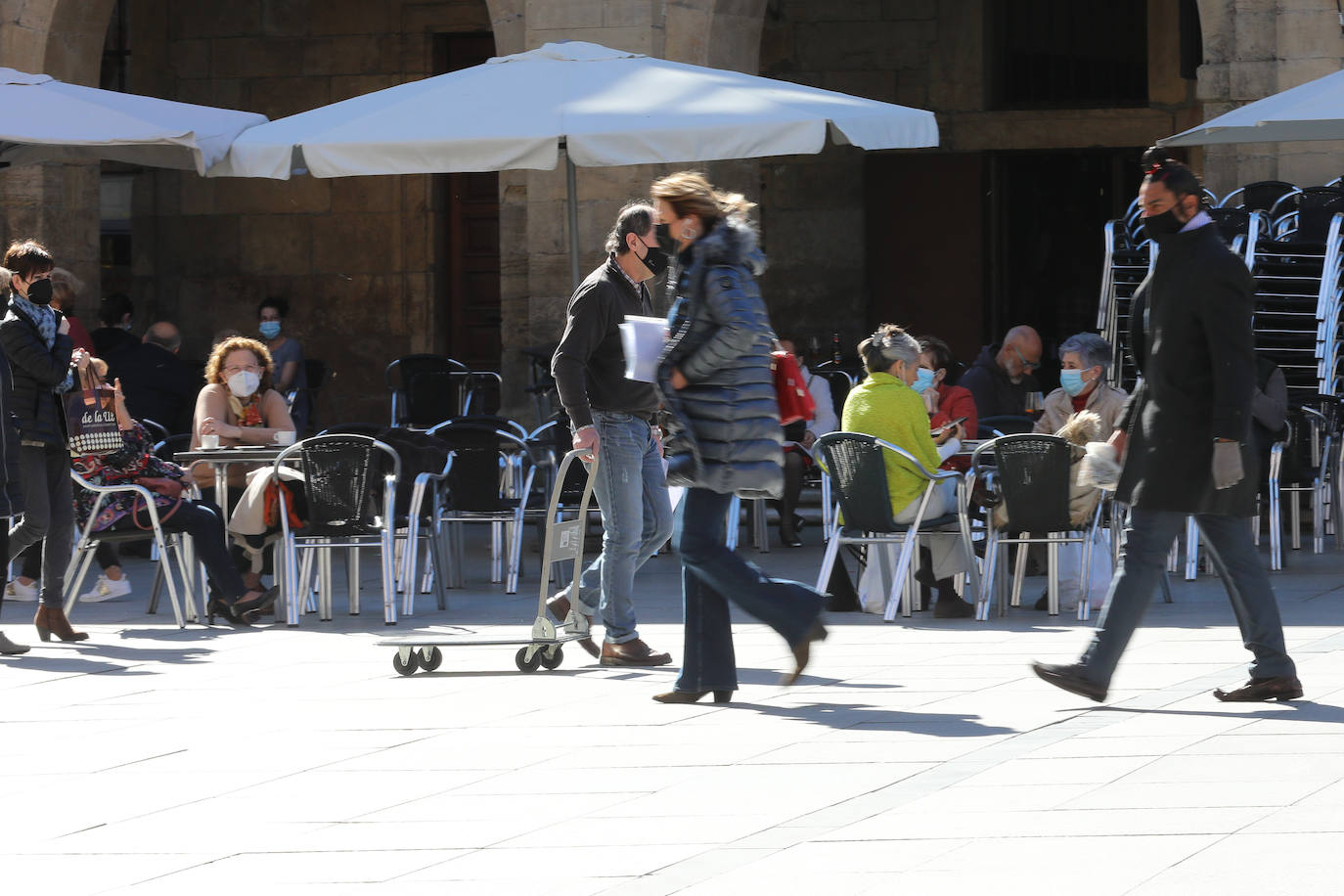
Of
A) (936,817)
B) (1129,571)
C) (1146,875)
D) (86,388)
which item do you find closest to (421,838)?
(936,817)

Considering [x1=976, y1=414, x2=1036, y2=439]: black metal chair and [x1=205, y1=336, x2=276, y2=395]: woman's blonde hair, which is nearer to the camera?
[x1=205, y1=336, x2=276, y2=395]: woman's blonde hair

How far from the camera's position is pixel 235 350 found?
10.2m

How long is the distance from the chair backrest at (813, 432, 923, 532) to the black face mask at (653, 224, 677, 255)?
1.90 meters

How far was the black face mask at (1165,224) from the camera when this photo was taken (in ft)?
21.8

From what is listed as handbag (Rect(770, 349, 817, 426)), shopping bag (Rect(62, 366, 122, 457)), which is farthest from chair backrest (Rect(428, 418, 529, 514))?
handbag (Rect(770, 349, 817, 426))

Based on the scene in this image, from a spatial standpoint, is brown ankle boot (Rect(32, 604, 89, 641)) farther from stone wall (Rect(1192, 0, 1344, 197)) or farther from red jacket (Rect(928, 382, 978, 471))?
stone wall (Rect(1192, 0, 1344, 197))

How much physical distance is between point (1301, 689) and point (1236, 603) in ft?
1.18

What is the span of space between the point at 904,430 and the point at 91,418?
3.65 meters

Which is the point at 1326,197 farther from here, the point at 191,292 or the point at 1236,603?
the point at 191,292

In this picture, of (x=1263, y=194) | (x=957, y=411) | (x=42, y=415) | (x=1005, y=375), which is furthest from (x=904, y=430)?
(x=1263, y=194)

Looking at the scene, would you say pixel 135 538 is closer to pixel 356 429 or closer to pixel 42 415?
pixel 42 415

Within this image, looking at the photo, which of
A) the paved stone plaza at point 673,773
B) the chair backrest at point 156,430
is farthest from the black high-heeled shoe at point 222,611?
the chair backrest at point 156,430

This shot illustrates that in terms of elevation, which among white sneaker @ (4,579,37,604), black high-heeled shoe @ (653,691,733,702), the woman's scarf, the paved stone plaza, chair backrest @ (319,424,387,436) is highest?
the woman's scarf

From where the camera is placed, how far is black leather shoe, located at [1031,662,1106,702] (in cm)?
650
